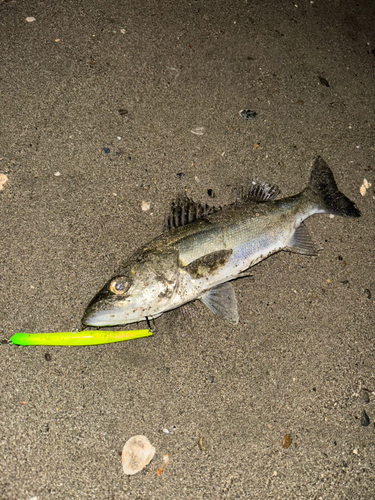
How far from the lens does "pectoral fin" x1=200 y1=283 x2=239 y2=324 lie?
3.47 metres

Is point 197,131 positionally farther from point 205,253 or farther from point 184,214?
point 205,253

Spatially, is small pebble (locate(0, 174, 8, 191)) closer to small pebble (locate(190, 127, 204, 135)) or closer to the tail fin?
small pebble (locate(190, 127, 204, 135))

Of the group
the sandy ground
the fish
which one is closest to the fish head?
the fish

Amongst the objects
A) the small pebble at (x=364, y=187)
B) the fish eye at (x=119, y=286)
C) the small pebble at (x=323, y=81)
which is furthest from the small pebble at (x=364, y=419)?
the small pebble at (x=323, y=81)

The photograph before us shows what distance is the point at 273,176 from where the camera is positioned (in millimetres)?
4238

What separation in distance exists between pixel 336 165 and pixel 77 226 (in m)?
2.93

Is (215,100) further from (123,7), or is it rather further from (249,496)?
(249,496)

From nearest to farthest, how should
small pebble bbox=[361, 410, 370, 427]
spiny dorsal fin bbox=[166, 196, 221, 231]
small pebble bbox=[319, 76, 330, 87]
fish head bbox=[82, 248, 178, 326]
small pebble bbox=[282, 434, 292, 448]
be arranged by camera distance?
1. fish head bbox=[82, 248, 178, 326]
2. small pebble bbox=[282, 434, 292, 448]
3. spiny dorsal fin bbox=[166, 196, 221, 231]
4. small pebble bbox=[361, 410, 370, 427]
5. small pebble bbox=[319, 76, 330, 87]

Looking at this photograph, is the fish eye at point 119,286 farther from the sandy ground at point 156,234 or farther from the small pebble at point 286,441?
the small pebble at point 286,441

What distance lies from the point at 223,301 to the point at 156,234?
0.88m

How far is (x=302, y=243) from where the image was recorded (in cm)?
388

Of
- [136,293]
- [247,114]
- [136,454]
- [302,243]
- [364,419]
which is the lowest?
[136,454]

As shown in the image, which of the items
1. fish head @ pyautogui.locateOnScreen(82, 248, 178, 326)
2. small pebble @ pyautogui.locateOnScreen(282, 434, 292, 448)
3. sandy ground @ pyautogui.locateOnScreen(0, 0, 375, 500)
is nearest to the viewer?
fish head @ pyautogui.locateOnScreen(82, 248, 178, 326)

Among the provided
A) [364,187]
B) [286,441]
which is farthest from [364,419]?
[364,187]
